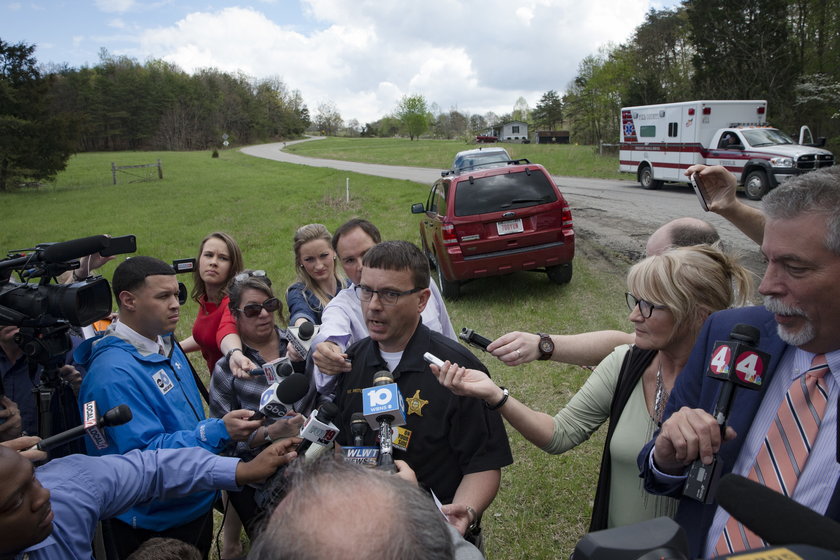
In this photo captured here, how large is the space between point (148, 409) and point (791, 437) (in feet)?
8.77

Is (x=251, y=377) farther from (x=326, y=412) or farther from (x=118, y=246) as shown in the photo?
(x=326, y=412)

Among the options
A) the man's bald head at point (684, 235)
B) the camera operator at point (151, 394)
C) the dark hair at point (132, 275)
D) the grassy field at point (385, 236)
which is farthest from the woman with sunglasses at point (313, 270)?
the man's bald head at point (684, 235)

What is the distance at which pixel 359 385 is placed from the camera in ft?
8.18

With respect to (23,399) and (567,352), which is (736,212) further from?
(23,399)

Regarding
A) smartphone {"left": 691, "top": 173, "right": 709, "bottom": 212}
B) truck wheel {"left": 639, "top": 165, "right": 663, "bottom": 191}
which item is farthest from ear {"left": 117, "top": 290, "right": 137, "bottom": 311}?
truck wheel {"left": 639, "top": 165, "right": 663, "bottom": 191}

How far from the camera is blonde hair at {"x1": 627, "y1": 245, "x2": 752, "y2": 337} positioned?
215cm

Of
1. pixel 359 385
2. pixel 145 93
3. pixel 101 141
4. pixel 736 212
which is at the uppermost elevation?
pixel 145 93

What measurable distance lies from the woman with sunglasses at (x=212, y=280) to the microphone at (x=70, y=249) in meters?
1.48

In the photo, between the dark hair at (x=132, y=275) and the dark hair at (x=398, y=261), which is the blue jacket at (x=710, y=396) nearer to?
the dark hair at (x=398, y=261)

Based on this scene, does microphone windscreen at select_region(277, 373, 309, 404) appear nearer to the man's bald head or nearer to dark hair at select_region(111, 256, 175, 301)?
dark hair at select_region(111, 256, 175, 301)

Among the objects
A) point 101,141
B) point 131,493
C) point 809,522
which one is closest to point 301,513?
point 809,522

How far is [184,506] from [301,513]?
2278 mm

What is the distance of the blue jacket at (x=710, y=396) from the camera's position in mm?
1675

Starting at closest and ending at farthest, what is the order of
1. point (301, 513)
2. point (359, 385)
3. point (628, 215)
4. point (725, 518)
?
point (301, 513) < point (725, 518) < point (359, 385) < point (628, 215)
